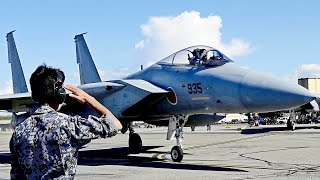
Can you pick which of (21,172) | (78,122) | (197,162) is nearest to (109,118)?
(78,122)

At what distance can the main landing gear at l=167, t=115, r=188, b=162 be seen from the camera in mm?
12469

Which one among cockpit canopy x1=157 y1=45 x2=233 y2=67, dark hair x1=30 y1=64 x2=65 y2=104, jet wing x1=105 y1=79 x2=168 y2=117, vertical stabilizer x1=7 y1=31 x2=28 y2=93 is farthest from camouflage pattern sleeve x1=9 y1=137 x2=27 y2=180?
vertical stabilizer x1=7 y1=31 x2=28 y2=93

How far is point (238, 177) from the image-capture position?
9523 mm

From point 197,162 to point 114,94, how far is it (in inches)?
121

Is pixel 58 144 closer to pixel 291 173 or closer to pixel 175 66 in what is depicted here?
pixel 291 173

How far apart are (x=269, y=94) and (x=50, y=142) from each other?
8.54 meters

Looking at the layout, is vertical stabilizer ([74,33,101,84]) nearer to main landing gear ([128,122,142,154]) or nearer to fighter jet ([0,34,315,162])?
main landing gear ([128,122,142,154])

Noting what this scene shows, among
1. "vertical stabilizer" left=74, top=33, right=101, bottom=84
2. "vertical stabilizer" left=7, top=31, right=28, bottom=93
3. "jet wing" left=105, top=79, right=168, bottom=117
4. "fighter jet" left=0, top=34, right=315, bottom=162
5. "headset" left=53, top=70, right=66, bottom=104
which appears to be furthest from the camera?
"vertical stabilizer" left=7, top=31, right=28, bottom=93

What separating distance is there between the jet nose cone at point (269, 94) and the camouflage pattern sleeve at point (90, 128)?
326 inches

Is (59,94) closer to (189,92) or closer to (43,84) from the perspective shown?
(43,84)

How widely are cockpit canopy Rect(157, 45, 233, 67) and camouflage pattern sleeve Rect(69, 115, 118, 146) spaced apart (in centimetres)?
951

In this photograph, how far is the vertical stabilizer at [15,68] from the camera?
21.0 meters

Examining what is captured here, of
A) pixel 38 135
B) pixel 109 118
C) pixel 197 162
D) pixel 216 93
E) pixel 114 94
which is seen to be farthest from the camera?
pixel 114 94

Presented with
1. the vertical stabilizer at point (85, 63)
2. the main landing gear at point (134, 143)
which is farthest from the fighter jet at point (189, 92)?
the vertical stabilizer at point (85, 63)
